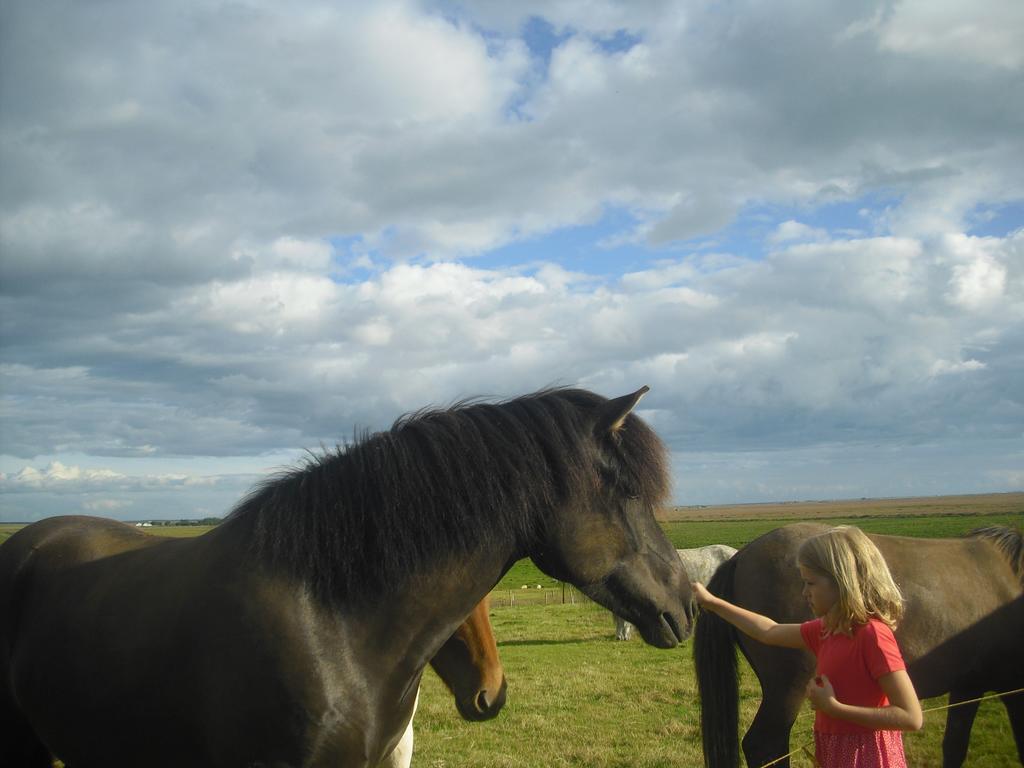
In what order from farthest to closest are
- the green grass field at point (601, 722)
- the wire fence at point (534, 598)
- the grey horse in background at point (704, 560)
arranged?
1. the wire fence at point (534, 598)
2. the grey horse in background at point (704, 560)
3. the green grass field at point (601, 722)

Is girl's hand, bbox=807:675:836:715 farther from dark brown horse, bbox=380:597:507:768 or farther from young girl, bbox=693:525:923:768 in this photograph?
dark brown horse, bbox=380:597:507:768

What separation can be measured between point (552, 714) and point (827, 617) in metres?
7.48


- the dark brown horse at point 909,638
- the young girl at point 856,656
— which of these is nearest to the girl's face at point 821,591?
the young girl at point 856,656

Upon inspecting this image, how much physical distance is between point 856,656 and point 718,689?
11.0 ft

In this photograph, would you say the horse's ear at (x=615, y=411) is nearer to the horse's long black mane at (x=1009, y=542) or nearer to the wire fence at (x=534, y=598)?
the horse's long black mane at (x=1009, y=542)

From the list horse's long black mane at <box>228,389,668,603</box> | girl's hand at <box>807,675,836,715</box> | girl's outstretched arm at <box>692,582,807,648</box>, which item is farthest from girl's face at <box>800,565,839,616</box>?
horse's long black mane at <box>228,389,668,603</box>

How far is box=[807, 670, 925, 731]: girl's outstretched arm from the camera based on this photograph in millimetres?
2594

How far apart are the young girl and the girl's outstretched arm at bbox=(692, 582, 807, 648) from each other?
0.33m

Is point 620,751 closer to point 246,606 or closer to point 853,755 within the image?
point 853,755

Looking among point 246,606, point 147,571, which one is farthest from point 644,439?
point 147,571

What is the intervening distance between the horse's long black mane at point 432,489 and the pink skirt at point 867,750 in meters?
1.15

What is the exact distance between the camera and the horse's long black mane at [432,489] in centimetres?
280

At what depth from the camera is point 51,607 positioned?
3.23m

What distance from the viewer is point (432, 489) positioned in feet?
9.53
